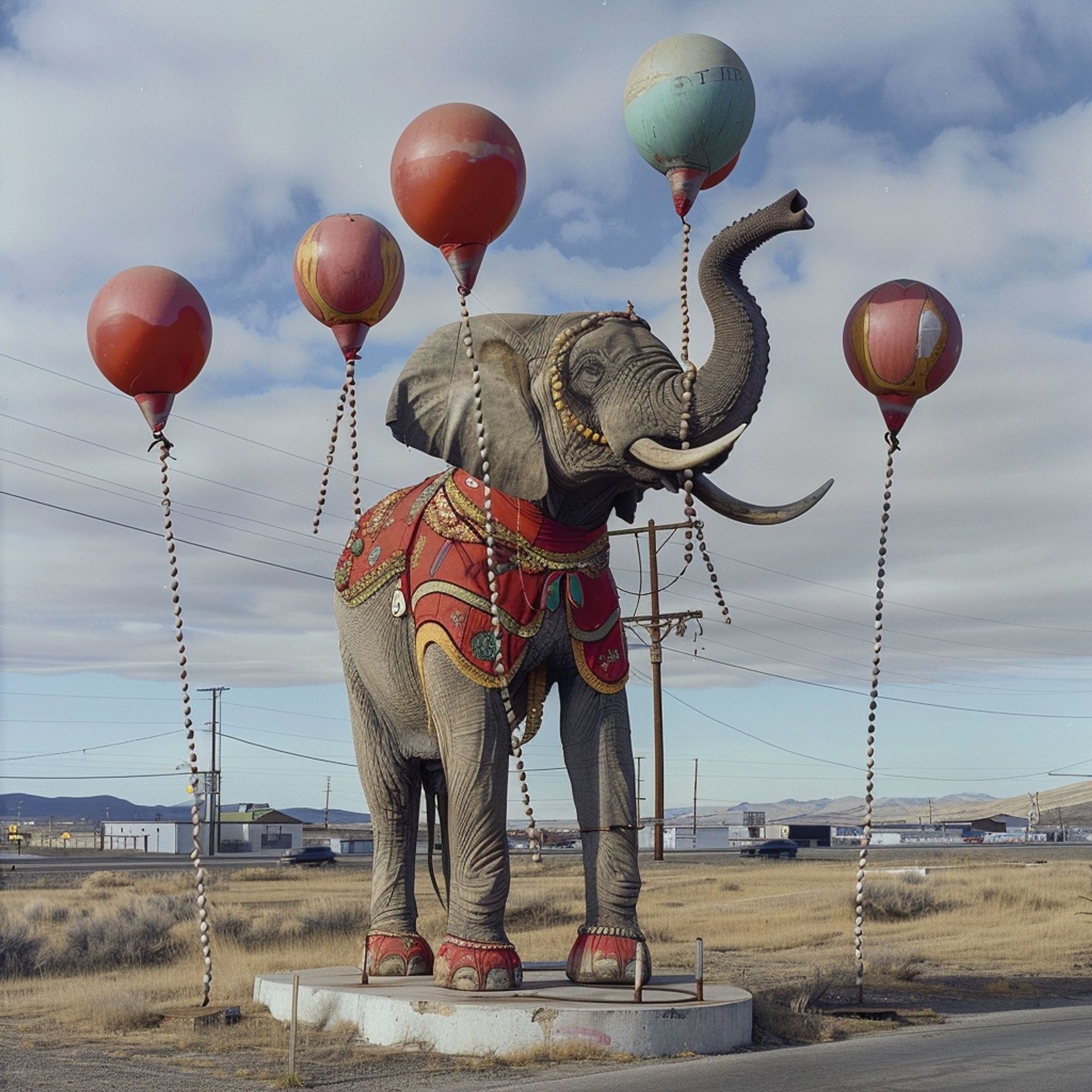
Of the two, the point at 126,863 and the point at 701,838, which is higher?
the point at 126,863

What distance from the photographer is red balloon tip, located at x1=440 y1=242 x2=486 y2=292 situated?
30.9 feet

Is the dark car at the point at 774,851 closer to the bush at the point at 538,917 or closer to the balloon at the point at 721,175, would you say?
the bush at the point at 538,917

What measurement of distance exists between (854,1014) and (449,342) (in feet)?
19.1

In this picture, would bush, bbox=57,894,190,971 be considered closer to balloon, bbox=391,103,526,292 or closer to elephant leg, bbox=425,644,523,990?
elephant leg, bbox=425,644,523,990

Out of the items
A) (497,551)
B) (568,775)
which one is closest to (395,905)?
(568,775)

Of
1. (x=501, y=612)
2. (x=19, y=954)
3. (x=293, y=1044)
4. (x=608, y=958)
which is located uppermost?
(x=501, y=612)

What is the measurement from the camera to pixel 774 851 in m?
65.2

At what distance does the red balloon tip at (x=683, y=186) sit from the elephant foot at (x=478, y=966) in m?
4.95

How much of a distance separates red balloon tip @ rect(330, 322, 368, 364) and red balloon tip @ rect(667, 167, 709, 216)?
253cm

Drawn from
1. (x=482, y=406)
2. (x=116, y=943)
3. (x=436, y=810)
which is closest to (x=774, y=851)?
(x=116, y=943)

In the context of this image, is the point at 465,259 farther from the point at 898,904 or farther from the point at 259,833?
the point at 259,833

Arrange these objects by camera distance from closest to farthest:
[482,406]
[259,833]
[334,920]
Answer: [482,406]
[334,920]
[259,833]

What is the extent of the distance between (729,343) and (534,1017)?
4181 mm

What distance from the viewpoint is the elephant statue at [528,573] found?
9562 millimetres
